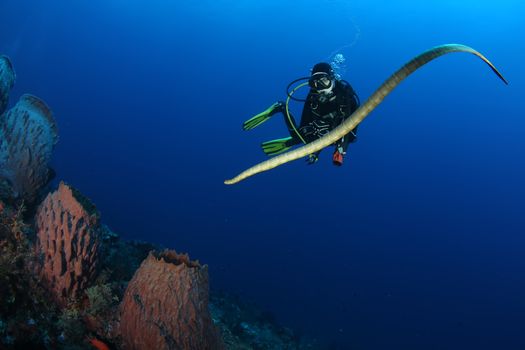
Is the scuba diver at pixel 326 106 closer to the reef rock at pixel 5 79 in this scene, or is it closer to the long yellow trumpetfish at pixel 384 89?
the long yellow trumpetfish at pixel 384 89

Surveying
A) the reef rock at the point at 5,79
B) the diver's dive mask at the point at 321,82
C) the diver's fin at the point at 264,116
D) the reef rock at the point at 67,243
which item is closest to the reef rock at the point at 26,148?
the reef rock at the point at 5,79

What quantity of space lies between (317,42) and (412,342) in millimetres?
65111

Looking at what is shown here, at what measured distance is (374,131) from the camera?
8075 centimetres

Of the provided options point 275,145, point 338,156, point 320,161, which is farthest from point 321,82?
point 320,161

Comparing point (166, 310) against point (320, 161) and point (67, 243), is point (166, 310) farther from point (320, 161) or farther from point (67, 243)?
point (320, 161)

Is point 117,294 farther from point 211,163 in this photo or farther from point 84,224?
point 211,163

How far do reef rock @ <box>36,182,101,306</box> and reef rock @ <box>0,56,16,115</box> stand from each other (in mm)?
4023

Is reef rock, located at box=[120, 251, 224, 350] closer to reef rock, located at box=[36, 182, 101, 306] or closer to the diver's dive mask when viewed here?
reef rock, located at box=[36, 182, 101, 306]

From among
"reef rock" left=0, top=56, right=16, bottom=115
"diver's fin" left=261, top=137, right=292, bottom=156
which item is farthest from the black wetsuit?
"reef rock" left=0, top=56, right=16, bottom=115

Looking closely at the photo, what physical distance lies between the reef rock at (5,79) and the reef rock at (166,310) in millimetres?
Answer: 5371

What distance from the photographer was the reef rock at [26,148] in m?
5.22

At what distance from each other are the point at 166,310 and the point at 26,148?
4144 millimetres

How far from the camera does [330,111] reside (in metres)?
4.35

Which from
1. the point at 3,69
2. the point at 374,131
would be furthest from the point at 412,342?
the point at 374,131
